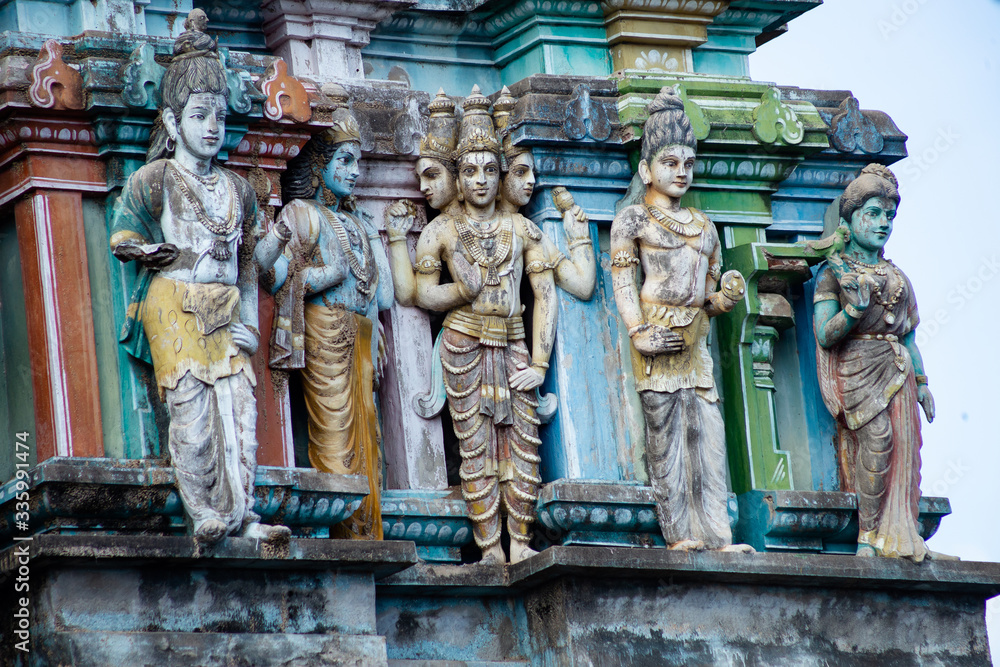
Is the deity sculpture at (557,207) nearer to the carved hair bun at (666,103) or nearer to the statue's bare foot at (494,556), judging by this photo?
the carved hair bun at (666,103)

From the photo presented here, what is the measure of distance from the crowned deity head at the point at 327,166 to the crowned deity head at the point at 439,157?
1.79ft

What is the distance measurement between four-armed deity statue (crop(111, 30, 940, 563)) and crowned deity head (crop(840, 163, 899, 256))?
14 millimetres

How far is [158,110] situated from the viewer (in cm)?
1170

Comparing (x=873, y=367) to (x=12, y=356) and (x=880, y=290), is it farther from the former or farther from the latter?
(x=12, y=356)

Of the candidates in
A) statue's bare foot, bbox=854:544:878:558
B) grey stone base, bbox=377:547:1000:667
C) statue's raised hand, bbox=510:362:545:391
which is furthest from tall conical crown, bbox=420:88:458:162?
statue's bare foot, bbox=854:544:878:558

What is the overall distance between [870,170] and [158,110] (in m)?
4.53

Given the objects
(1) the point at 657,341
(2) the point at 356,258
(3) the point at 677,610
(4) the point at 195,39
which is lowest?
(3) the point at 677,610

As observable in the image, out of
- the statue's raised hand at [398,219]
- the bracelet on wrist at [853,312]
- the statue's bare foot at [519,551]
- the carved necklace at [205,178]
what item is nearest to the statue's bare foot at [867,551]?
the bracelet on wrist at [853,312]

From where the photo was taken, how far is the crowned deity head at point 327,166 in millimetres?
12562

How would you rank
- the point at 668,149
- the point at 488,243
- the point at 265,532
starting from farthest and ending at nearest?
the point at 668,149, the point at 488,243, the point at 265,532

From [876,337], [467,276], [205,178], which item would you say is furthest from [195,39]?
[876,337]

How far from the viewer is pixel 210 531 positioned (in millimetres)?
10977

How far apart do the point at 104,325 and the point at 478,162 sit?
101 inches

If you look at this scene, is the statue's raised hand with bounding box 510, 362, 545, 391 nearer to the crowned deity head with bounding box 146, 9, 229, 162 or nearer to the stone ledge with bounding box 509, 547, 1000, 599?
the stone ledge with bounding box 509, 547, 1000, 599
